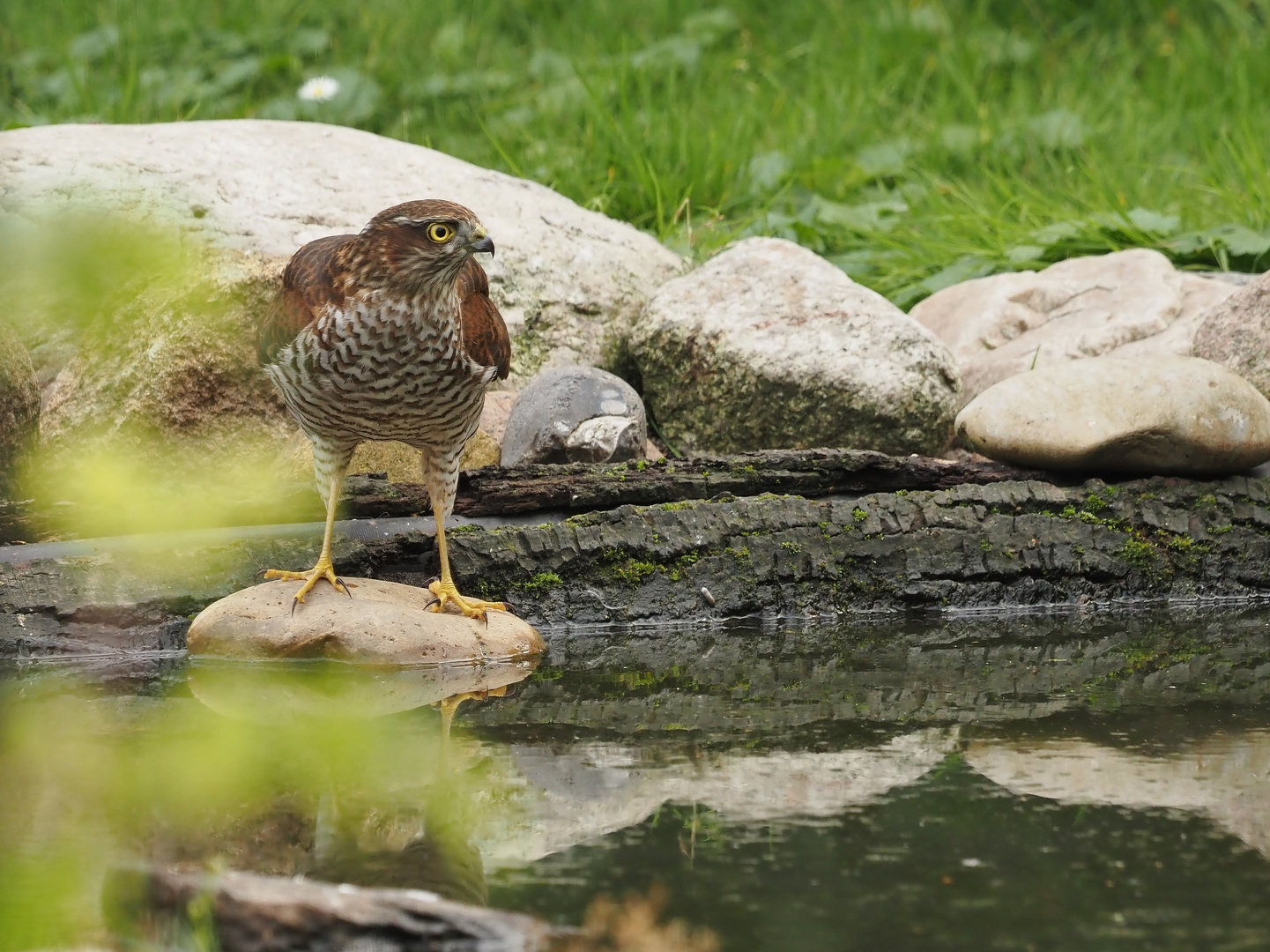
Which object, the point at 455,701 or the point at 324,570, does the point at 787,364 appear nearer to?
the point at 324,570

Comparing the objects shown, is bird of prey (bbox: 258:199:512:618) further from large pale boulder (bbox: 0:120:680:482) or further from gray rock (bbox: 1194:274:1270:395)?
gray rock (bbox: 1194:274:1270:395)

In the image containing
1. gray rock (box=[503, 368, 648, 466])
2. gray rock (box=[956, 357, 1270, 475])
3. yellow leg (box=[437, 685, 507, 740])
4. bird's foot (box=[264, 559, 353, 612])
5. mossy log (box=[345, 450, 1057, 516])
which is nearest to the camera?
yellow leg (box=[437, 685, 507, 740])

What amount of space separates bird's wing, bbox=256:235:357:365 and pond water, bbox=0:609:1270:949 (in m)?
0.97

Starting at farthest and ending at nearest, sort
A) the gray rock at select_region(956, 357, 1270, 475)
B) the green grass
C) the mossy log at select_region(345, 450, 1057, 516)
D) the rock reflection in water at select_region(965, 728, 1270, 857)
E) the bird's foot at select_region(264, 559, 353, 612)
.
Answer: the green grass < the gray rock at select_region(956, 357, 1270, 475) < the mossy log at select_region(345, 450, 1057, 516) < the bird's foot at select_region(264, 559, 353, 612) < the rock reflection in water at select_region(965, 728, 1270, 857)

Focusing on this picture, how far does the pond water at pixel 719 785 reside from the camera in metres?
2.21

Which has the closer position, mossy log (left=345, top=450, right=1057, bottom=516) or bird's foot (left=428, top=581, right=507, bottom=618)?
bird's foot (left=428, top=581, right=507, bottom=618)

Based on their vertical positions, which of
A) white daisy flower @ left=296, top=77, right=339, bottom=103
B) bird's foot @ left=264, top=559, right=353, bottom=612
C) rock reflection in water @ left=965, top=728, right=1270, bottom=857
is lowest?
bird's foot @ left=264, top=559, right=353, bottom=612

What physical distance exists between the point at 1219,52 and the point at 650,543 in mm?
8828

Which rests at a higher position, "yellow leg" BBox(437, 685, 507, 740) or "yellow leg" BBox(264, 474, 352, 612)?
"yellow leg" BBox(264, 474, 352, 612)

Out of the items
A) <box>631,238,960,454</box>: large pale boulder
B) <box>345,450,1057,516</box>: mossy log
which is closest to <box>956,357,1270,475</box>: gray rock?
<box>345,450,1057,516</box>: mossy log

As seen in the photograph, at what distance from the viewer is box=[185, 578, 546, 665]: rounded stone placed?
4242mm

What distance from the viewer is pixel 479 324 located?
4.29m

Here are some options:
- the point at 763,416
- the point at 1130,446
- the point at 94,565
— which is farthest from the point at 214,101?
the point at 1130,446

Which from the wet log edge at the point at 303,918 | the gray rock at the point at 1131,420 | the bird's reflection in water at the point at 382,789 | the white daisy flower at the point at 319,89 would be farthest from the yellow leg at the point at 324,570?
the white daisy flower at the point at 319,89
